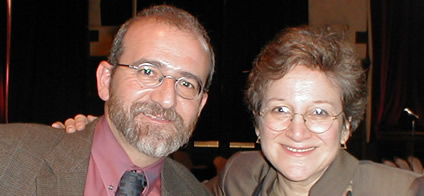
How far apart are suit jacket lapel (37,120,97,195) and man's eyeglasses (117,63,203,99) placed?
1.22 ft

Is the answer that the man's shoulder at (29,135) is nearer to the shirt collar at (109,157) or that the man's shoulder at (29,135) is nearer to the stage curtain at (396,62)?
the shirt collar at (109,157)

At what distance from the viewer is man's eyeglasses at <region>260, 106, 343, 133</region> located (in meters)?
2.13

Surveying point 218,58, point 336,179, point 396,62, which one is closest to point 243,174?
point 336,179

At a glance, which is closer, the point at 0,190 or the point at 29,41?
the point at 0,190

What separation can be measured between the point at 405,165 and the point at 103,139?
4.12m

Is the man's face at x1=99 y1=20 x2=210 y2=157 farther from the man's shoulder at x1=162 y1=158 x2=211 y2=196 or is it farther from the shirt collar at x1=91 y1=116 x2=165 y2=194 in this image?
the man's shoulder at x1=162 y1=158 x2=211 y2=196

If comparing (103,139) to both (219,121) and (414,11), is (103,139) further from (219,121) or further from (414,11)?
(414,11)

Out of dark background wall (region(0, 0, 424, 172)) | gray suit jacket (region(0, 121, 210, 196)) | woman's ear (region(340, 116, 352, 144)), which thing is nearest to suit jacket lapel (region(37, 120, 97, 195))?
gray suit jacket (region(0, 121, 210, 196))

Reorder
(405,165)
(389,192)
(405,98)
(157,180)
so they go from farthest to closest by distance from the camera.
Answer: (405,98) < (405,165) < (157,180) < (389,192)

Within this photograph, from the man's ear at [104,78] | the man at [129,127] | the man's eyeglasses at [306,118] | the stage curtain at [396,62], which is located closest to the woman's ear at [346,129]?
the man's eyeglasses at [306,118]

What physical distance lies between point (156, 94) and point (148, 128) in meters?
0.15

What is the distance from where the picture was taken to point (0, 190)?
1.84m

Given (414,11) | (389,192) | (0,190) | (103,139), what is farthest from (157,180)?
(414,11)

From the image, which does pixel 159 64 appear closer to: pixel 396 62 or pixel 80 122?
pixel 80 122
